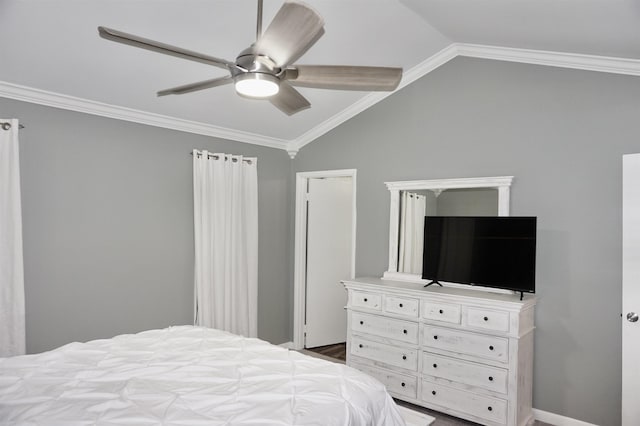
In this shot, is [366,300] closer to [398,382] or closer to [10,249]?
[398,382]

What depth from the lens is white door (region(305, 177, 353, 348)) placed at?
16.5ft

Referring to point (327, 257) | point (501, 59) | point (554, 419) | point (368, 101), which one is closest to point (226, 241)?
point (327, 257)

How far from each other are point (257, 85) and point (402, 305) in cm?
220

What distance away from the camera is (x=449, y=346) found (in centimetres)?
324

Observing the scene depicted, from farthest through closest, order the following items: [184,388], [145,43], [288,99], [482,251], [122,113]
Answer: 1. [122,113]
2. [482,251]
3. [288,99]
4. [184,388]
5. [145,43]

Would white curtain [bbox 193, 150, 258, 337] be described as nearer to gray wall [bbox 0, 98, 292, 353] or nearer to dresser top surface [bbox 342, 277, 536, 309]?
gray wall [bbox 0, 98, 292, 353]

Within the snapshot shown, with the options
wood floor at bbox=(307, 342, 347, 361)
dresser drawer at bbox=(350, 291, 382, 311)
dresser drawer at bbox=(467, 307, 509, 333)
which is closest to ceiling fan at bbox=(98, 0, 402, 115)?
dresser drawer at bbox=(467, 307, 509, 333)

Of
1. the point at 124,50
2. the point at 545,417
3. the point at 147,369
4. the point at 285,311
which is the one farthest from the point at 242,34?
the point at 545,417

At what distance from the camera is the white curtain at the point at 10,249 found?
295 centimetres

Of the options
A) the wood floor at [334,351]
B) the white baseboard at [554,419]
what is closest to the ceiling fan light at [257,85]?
the white baseboard at [554,419]

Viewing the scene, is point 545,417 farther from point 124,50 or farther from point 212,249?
point 124,50

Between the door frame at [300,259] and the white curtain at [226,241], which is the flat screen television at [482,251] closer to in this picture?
the door frame at [300,259]

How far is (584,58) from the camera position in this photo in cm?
309

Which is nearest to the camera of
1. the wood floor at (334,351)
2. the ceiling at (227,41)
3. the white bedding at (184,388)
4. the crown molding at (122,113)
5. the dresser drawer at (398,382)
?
the white bedding at (184,388)
